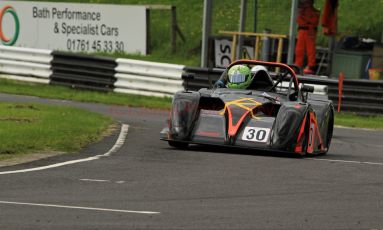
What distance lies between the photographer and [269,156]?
40.5ft

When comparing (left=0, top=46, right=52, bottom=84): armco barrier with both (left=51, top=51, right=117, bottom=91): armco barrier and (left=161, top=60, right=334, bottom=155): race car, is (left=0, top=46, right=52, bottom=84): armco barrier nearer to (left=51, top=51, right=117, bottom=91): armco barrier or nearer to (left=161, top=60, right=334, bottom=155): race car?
(left=51, top=51, right=117, bottom=91): armco barrier

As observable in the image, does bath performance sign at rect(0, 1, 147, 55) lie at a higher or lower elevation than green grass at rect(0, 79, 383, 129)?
higher

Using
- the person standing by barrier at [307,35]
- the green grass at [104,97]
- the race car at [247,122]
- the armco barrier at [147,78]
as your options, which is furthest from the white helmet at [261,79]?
the person standing by barrier at [307,35]

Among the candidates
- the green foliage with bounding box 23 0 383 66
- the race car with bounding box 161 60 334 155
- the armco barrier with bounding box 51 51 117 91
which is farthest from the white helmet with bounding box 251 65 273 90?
the green foliage with bounding box 23 0 383 66

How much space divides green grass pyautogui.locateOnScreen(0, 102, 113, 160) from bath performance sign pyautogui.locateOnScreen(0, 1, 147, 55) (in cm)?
1004

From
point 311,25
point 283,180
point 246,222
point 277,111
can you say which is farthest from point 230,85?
point 311,25

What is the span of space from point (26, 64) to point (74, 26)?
4.20m

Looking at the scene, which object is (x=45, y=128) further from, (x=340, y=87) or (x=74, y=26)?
(x=74, y=26)

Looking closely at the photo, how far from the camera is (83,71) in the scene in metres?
23.9

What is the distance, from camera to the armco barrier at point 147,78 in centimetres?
2272

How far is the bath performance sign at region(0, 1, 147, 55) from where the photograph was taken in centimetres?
2823

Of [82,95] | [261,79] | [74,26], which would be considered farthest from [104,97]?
[261,79]

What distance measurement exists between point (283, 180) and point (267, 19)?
16.5m

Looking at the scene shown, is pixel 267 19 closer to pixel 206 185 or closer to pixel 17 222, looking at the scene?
pixel 206 185
